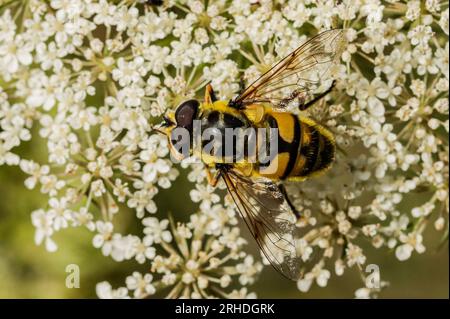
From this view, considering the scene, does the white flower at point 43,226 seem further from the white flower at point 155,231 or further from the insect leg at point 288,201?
the insect leg at point 288,201

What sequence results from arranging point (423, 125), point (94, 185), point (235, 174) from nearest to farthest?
point (235, 174), point (94, 185), point (423, 125)

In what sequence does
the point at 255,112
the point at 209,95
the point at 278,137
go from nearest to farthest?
the point at 278,137
the point at 255,112
the point at 209,95

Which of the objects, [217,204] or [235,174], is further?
[217,204]

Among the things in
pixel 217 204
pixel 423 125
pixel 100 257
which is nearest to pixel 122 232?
pixel 100 257

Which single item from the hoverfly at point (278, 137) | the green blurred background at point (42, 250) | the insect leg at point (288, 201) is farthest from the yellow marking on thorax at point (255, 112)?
the green blurred background at point (42, 250)

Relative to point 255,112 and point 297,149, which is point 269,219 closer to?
point 297,149

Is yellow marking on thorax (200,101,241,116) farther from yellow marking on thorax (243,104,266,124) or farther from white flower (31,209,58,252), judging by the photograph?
white flower (31,209,58,252)

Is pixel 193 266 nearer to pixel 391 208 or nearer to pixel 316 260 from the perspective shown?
pixel 316 260

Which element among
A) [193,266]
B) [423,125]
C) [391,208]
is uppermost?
[423,125]

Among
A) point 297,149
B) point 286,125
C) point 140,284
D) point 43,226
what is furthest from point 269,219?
point 43,226
